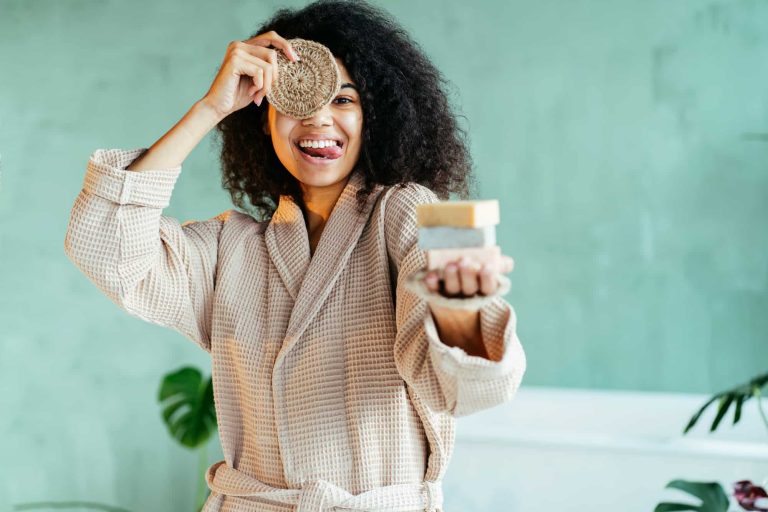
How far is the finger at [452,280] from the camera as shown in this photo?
2.83ft

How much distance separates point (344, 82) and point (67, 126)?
2075mm

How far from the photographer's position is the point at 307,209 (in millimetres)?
1371

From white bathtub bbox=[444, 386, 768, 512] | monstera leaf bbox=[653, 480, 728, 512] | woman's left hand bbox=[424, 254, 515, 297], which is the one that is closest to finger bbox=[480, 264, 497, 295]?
woman's left hand bbox=[424, 254, 515, 297]

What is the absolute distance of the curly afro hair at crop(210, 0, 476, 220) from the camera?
51.0 inches

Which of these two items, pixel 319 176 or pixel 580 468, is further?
pixel 580 468

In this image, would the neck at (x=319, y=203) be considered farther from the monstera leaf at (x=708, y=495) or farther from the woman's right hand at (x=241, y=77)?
the monstera leaf at (x=708, y=495)

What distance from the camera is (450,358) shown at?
0.93 metres

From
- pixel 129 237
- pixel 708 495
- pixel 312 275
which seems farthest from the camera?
pixel 708 495

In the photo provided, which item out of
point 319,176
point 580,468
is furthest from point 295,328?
point 580,468

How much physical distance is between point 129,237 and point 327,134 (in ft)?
1.02

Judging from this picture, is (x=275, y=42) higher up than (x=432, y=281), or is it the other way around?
(x=275, y=42)

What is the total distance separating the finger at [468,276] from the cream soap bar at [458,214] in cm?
4

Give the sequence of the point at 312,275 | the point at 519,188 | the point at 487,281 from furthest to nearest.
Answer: the point at 519,188
the point at 312,275
the point at 487,281

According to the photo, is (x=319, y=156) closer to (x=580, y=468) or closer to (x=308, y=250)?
(x=308, y=250)
